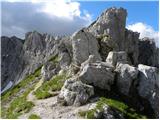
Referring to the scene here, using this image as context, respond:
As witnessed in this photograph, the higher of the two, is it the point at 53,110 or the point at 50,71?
the point at 50,71

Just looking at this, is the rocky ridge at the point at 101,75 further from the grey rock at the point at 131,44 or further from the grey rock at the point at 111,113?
the grey rock at the point at 131,44

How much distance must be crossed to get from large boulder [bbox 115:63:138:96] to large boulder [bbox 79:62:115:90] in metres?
0.90

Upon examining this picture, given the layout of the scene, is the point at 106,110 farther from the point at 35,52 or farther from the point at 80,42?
the point at 35,52

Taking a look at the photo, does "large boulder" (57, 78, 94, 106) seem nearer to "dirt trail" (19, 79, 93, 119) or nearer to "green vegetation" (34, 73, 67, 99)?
"dirt trail" (19, 79, 93, 119)

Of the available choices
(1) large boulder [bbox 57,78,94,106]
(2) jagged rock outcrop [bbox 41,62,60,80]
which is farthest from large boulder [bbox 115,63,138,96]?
(2) jagged rock outcrop [bbox 41,62,60,80]

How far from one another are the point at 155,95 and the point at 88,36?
23.9 metres

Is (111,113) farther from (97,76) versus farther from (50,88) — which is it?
(50,88)

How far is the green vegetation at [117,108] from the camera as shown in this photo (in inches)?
1660

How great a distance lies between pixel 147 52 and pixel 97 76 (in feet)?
284

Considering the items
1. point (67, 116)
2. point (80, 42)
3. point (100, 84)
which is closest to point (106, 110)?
point (67, 116)

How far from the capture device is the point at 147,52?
134m

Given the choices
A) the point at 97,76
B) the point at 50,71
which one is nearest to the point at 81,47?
the point at 50,71

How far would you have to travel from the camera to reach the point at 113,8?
370 feet

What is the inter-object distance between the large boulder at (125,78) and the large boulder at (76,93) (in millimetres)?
5403
